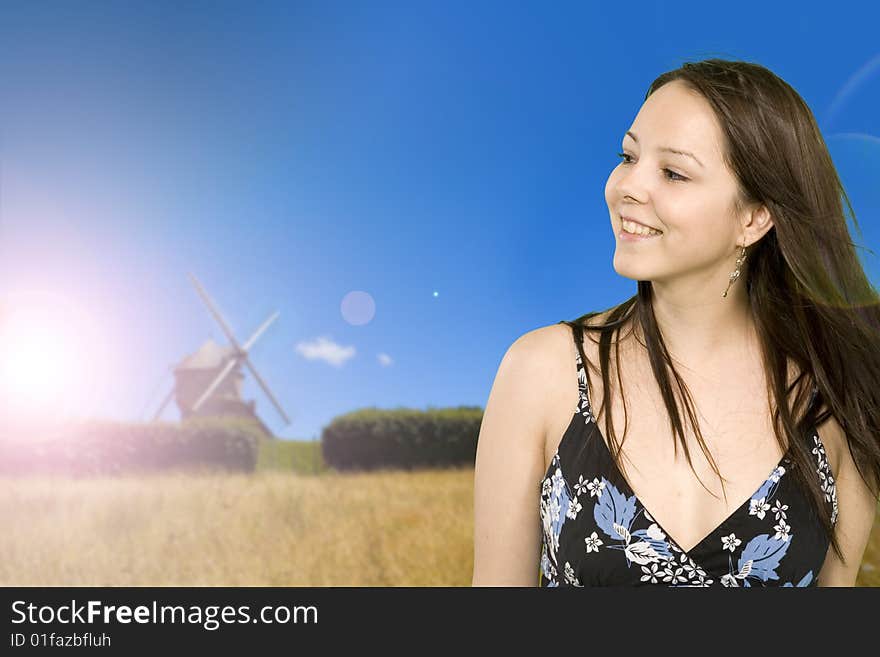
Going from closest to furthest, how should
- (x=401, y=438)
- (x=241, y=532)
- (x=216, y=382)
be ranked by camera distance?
(x=241, y=532), (x=401, y=438), (x=216, y=382)

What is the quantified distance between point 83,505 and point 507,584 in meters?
5.85

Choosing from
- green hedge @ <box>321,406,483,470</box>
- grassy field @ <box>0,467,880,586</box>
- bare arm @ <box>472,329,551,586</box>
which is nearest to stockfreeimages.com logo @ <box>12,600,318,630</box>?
bare arm @ <box>472,329,551,586</box>

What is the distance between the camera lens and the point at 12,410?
741 centimetres

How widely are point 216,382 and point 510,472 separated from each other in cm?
1187

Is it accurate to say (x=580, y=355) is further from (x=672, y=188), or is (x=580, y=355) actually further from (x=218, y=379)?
(x=218, y=379)

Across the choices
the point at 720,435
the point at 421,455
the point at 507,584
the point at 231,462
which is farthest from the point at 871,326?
the point at 231,462

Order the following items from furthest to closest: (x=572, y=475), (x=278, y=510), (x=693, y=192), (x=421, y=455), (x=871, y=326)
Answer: (x=421, y=455) < (x=278, y=510) < (x=871, y=326) < (x=572, y=475) < (x=693, y=192)

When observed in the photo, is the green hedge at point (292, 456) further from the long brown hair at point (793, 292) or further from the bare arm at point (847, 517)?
the bare arm at point (847, 517)

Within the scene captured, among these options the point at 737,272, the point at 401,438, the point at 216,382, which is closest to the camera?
the point at 737,272

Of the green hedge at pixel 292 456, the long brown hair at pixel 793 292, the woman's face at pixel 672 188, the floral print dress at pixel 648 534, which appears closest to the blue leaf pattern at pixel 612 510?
the floral print dress at pixel 648 534

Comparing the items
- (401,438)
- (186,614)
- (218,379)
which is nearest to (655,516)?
(186,614)

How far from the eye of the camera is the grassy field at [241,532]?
6375mm

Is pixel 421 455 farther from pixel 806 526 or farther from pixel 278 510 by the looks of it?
pixel 806 526

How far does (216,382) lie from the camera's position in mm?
13305
